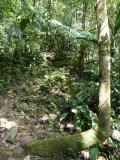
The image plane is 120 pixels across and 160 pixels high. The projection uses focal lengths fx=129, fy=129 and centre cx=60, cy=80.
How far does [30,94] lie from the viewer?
4211 millimetres

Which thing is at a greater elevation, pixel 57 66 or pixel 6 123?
pixel 57 66

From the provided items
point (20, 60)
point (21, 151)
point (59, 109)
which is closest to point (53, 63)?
point (20, 60)

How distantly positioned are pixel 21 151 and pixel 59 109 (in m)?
1.89

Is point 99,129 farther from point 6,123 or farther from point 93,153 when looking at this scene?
point 6,123

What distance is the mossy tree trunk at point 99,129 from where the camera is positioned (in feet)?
6.89

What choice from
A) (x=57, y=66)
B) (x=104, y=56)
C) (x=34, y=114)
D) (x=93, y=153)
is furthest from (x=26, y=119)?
(x=57, y=66)

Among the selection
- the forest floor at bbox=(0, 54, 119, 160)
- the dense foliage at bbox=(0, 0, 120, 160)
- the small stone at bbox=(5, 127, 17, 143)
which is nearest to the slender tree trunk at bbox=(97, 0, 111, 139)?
the dense foliage at bbox=(0, 0, 120, 160)

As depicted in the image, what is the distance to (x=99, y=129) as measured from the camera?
7.50ft

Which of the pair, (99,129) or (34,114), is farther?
(34,114)

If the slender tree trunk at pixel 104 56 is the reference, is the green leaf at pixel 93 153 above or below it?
below

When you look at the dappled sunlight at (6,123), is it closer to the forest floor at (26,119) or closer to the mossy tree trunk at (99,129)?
the forest floor at (26,119)

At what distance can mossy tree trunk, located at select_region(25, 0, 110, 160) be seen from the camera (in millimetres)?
→ 2100

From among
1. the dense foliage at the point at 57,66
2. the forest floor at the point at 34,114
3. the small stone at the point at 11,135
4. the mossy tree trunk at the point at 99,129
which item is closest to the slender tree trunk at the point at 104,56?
the mossy tree trunk at the point at 99,129

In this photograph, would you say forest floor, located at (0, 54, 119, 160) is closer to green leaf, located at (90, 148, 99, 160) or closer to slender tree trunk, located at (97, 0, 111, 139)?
green leaf, located at (90, 148, 99, 160)
